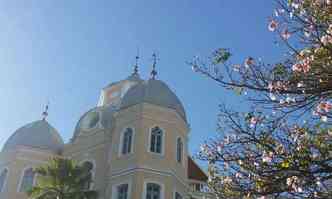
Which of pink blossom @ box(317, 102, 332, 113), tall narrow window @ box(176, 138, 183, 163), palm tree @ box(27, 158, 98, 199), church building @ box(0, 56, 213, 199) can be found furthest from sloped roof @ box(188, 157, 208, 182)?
pink blossom @ box(317, 102, 332, 113)

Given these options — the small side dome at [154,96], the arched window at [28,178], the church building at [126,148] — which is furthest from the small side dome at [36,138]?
the small side dome at [154,96]

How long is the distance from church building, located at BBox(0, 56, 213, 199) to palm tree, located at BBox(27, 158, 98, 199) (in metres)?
3.67

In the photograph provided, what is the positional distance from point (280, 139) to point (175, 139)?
17829 millimetres

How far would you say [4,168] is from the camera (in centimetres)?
3309

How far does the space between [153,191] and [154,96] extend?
599 cm

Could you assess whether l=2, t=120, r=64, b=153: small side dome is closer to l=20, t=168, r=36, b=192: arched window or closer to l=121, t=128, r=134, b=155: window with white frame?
l=20, t=168, r=36, b=192: arched window

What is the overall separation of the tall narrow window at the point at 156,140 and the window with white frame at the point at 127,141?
1.19 m

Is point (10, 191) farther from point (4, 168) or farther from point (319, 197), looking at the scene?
point (319, 197)

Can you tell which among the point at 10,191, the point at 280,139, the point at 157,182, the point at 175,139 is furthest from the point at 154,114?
the point at 280,139

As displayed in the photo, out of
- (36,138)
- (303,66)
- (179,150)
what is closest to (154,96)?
(179,150)

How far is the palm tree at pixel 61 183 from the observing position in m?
22.4

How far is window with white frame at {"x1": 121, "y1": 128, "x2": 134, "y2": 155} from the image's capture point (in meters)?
27.8

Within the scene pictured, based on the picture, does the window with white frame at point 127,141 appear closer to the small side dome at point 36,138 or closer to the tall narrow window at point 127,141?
the tall narrow window at point 127,141

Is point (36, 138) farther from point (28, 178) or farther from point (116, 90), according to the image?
point (116, 90)
